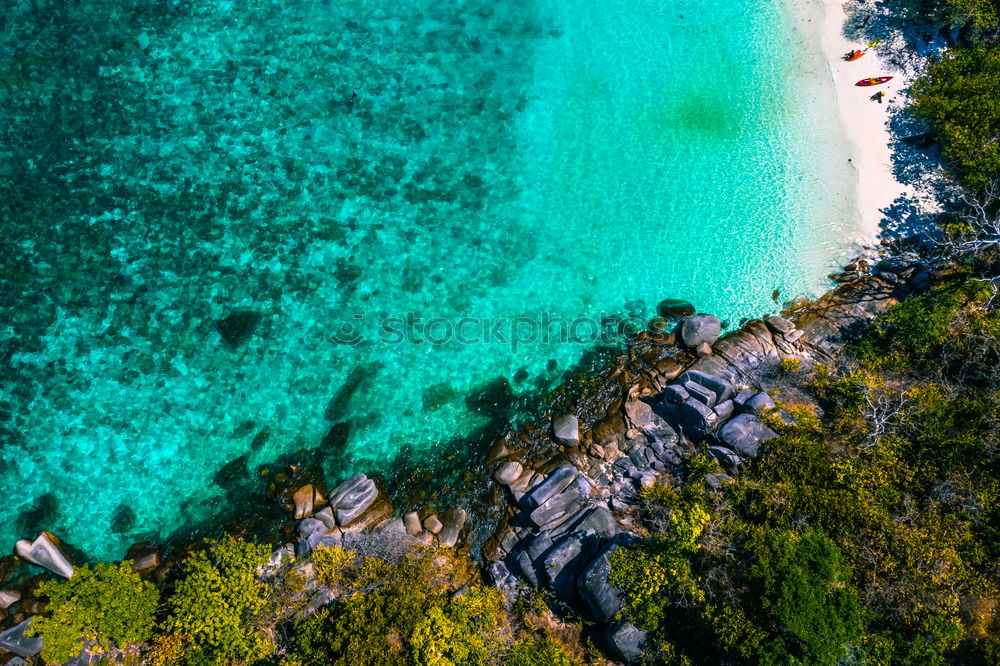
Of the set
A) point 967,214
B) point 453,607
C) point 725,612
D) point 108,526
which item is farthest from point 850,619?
point 108,526

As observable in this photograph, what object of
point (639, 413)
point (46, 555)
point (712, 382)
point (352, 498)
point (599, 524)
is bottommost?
point (599, 524)

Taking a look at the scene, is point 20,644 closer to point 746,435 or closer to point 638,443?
point 638,443

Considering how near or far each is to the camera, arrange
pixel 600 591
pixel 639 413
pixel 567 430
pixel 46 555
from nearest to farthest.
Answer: pixel 600 591
pixel 46 555
pixel 567 430
pixel 639 413

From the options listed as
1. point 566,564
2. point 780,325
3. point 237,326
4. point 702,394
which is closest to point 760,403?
point 702,394

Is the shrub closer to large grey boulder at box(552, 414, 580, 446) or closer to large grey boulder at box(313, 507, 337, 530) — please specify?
large grey boulder at box(313, 507, 337, 530)

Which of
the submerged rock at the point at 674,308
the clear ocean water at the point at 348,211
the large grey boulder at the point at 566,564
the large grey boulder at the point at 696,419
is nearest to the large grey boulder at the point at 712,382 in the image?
the large grey boulder at the point at 696,419

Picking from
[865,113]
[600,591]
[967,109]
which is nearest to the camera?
[600,591]

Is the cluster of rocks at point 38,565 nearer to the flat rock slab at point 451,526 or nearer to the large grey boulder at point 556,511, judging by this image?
the flat rock slab at point 451,526
